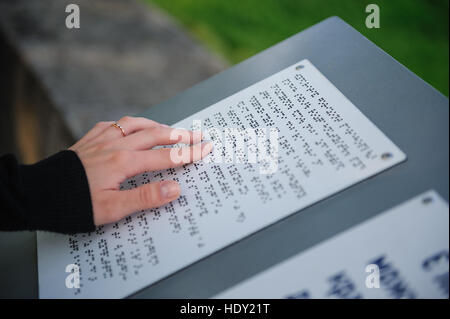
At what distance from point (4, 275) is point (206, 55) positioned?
59.5 inches

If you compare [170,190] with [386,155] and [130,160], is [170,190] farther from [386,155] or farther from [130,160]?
[386,155]

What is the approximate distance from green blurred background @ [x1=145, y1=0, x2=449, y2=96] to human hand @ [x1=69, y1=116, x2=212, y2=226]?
1461mm

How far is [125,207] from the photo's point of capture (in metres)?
0.71

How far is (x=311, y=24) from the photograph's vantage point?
2.29 meters

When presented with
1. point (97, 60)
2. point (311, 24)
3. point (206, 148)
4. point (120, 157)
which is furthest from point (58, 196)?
point (311, 24)

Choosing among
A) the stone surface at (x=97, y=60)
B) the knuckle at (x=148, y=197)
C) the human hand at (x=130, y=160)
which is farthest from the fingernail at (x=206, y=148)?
the stone surface at (x=97, y=60)

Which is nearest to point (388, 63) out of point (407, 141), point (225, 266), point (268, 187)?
point (407, 141)

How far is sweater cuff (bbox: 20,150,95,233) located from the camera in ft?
2.33

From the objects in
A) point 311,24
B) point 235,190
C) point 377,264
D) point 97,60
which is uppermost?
point 311,24

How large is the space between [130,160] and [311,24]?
5.87ft

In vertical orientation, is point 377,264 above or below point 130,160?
below

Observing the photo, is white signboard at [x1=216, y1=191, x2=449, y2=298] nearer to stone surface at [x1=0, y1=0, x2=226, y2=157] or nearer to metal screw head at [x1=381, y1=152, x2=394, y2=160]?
Answer: metal screw head at [x1=381, y1=152, x2=394, y2=160]

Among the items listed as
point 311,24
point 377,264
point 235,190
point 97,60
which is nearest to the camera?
point 377,264
